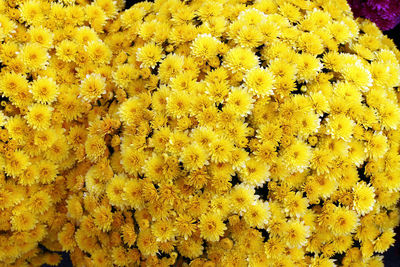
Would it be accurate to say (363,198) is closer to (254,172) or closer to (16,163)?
(254,172)

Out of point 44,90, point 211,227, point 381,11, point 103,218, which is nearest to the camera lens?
point 211,227

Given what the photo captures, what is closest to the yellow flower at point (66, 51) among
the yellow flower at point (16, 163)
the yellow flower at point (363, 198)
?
the yellow flower at point (16, 163)

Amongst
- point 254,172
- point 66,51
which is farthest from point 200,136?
point 66,51

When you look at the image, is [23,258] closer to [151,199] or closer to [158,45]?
[151,199]

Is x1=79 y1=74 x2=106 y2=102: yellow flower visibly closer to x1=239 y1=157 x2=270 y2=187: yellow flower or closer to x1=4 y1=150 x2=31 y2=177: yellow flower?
x1=4 y1=150 x2=31 y2=177: yellow flower

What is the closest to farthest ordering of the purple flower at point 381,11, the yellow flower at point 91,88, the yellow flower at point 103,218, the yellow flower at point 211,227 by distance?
the yellow flower at point 211,227, the yellow flower at point 103,218, the yellow flower at point 91,88, the purple flower at point 381,11

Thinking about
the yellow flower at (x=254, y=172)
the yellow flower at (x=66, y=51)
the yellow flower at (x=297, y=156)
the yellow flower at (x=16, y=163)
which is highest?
the yellow flower at (x=297, y=156)

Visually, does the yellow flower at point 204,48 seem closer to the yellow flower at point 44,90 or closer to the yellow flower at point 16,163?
the yellow flower at point 44,90
